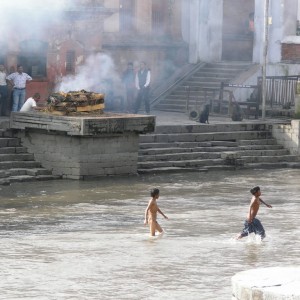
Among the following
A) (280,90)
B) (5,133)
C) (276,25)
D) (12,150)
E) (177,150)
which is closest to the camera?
(12,150)

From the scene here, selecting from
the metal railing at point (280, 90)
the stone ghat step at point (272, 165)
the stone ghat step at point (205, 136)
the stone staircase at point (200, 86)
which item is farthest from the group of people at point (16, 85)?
the metal railing at point (280, 90)

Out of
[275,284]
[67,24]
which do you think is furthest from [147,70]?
[275,284]

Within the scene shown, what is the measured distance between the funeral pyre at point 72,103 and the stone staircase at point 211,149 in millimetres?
1884

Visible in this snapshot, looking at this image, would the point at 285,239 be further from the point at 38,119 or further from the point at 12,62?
the point at 12,62

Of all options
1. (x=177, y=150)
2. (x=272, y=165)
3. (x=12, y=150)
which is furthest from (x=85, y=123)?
(x=272, y=165)

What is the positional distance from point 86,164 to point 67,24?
818cm

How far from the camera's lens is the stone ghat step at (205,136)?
3384 centimetres

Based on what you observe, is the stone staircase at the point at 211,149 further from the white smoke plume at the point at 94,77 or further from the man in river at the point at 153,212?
the man in river at the point at 153,212

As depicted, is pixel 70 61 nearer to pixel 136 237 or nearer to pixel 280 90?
pixel 280 90

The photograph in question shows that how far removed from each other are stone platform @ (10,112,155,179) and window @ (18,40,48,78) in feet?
17.8

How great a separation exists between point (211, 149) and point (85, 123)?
493cm

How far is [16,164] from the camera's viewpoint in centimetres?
3116

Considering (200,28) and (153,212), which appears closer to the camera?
(153,212)

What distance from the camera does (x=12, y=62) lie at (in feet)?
122
